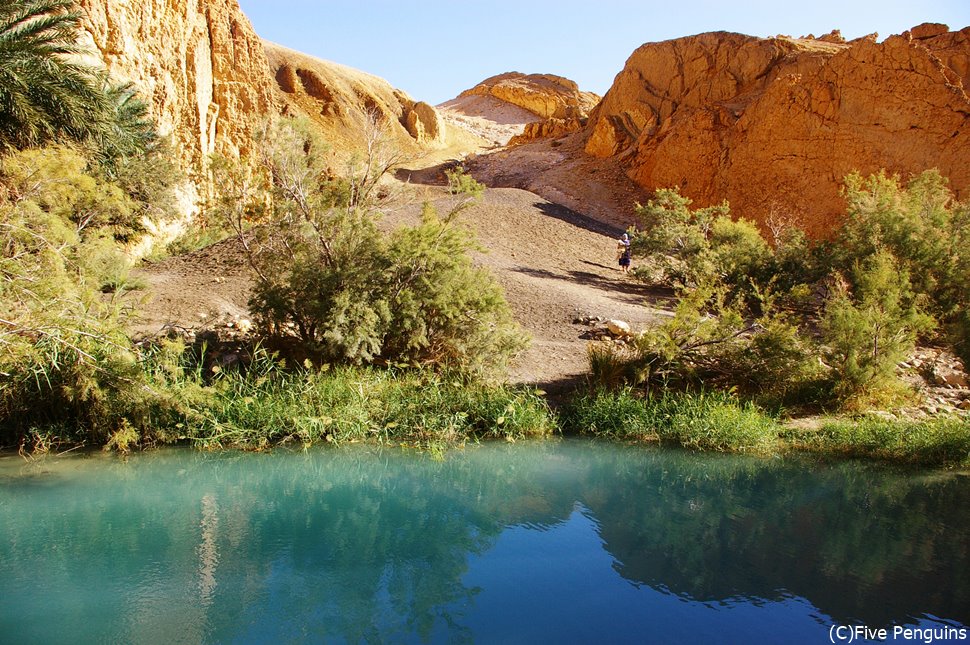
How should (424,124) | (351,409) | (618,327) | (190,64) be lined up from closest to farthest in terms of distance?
(351,409)
(618,327)
(190,64)
(424,124)

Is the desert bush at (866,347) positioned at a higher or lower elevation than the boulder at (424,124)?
lower

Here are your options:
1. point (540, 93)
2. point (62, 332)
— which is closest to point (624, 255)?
point (62, 332)

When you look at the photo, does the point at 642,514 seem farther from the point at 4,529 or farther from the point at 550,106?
the point at 550,106

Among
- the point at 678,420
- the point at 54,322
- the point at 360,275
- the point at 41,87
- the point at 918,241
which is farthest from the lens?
the point at 918,241

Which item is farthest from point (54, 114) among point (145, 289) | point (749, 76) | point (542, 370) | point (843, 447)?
point (749, 76)

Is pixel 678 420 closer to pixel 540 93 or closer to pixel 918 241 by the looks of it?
pixel 918 241

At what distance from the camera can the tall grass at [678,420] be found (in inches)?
431

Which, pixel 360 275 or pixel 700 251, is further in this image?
pixel 700 251

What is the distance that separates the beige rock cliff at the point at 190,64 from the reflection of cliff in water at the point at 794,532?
546 inches

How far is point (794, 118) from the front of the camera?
28.6 metres

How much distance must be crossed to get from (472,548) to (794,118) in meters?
Answer: 26.8

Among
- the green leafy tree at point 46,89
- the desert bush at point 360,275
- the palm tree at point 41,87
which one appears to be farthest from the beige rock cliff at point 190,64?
the desert bush at point 360,275

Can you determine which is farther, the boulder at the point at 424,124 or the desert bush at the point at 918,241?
the boulder at the point at 424,124

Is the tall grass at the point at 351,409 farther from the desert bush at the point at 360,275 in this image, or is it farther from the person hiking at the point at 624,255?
A: the person hiking at the point at 624,255
